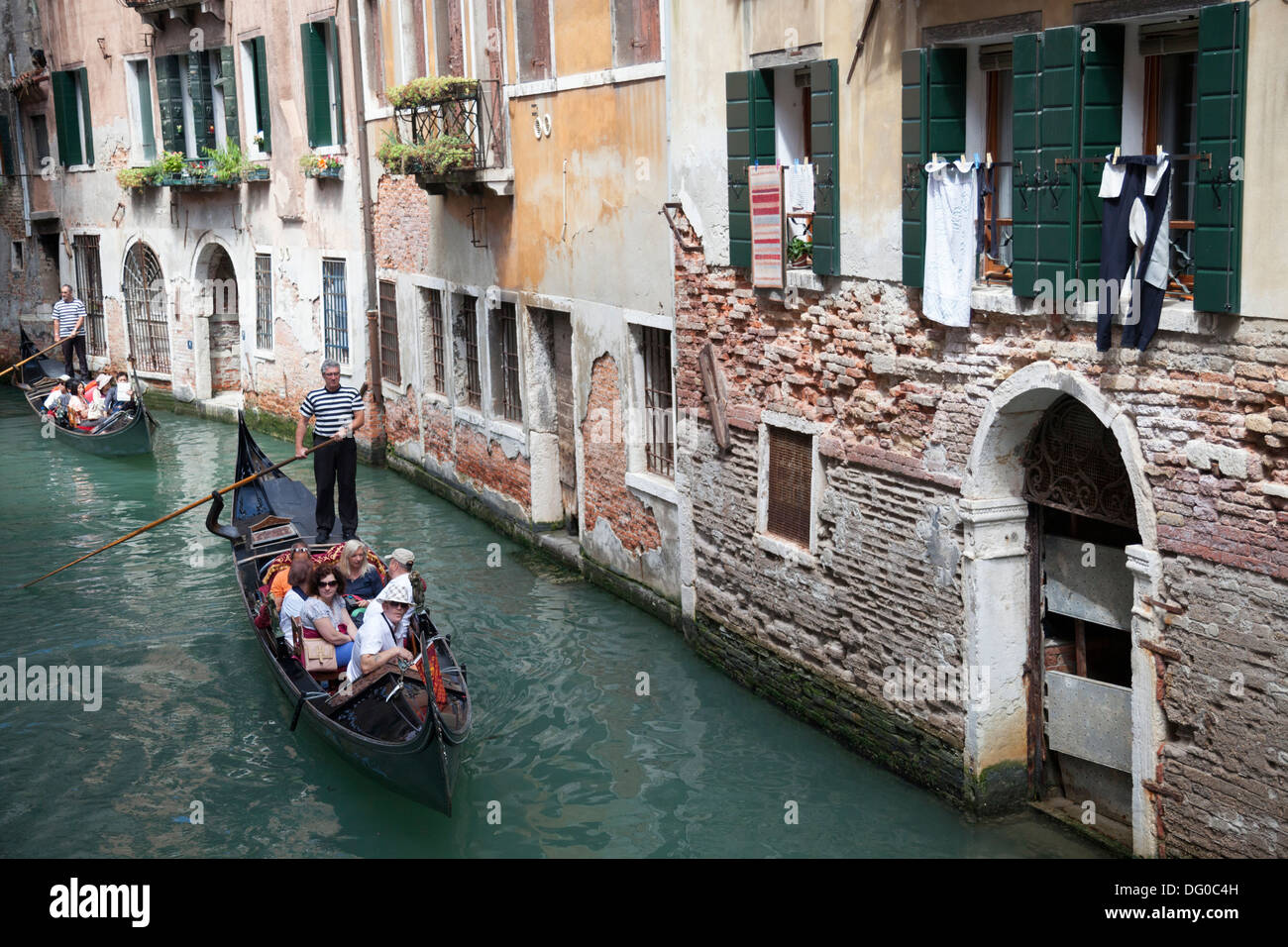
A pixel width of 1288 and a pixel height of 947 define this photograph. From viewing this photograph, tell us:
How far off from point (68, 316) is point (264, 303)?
10.8 ft

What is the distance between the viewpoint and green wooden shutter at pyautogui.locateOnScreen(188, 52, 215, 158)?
1833 cm

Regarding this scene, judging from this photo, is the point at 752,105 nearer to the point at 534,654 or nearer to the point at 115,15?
the point at 534,654

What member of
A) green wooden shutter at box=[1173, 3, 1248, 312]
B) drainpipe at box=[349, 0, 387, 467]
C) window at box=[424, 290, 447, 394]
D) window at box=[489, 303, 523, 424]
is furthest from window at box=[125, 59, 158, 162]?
green wooden shutter at box=[1173, 3, 1248, 312]

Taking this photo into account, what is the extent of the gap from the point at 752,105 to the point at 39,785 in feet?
16.6

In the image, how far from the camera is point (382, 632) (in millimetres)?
7480

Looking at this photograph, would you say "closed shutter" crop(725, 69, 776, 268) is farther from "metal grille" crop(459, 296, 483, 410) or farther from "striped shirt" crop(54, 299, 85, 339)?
"striped shirt" crop(54, 299, 85, 339)

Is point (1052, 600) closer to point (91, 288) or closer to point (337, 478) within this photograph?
point (337, 478)

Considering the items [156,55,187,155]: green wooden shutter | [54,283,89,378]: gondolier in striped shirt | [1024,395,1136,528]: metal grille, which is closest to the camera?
[1024,395,1136,528]: metal grille

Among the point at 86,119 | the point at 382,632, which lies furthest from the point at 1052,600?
the point at 86,119

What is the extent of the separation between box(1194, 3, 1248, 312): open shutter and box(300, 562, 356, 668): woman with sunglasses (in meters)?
4.73

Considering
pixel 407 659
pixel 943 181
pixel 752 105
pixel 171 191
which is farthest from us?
pixel 171 191

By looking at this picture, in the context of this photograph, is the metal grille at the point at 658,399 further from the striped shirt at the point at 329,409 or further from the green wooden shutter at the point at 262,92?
the green wooden shutter at the point at 262,92

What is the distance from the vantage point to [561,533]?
11766 mm
